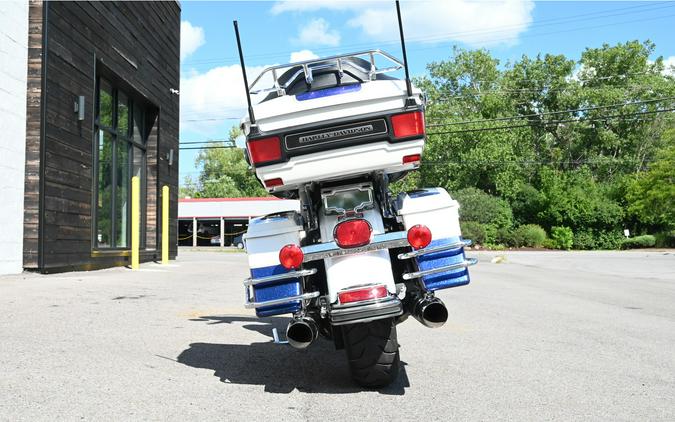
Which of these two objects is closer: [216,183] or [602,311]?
[602,311]

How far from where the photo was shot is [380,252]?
12.1 ft

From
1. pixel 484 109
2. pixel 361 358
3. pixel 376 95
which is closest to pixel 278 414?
pixel 361 358

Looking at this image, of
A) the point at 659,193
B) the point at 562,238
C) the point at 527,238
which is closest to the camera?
the point at 659,193

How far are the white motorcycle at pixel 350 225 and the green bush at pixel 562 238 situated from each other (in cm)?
4359

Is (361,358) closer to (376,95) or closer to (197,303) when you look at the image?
(376,95)

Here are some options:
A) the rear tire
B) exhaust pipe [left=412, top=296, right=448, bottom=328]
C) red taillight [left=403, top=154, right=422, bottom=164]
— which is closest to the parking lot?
the rear tire

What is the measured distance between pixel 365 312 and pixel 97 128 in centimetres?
1341

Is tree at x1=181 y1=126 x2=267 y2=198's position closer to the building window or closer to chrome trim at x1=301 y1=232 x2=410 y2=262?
the building window

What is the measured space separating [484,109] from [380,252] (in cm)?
6021

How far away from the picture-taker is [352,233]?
367 centimetres

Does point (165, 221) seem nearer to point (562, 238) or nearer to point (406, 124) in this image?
point (406, 124)

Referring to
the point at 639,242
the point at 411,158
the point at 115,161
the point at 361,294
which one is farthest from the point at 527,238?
the point at 361,294


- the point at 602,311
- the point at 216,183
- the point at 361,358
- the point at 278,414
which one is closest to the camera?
the point at 278,414

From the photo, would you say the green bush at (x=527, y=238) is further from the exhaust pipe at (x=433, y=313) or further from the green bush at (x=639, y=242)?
the exhaust pipe at (x=433, y=313)
